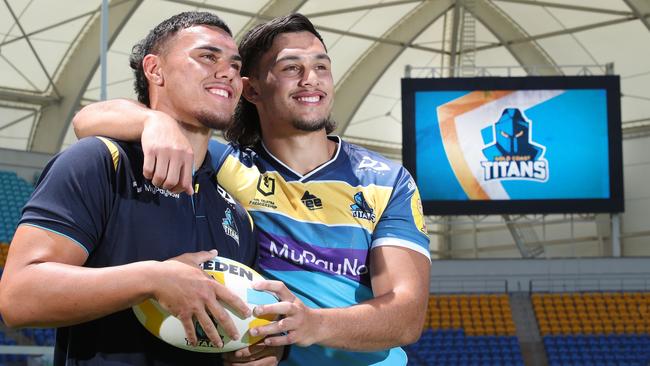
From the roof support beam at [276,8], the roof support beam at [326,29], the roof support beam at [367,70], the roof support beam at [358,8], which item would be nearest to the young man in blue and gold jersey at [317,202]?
the roof support beam at [326,29]

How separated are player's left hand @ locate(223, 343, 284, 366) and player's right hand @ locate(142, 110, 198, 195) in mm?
517

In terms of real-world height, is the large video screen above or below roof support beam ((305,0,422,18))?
below

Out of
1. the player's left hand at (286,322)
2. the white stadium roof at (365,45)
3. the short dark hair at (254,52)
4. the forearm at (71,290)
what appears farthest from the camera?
the white stadium roof at (365,45)

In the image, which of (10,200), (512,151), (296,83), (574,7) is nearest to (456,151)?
(512,151)

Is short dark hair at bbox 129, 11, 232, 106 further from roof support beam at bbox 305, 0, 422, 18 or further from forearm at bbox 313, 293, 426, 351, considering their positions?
roof support beam at bbox 305, 0, 422, 18

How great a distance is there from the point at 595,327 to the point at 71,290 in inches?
795

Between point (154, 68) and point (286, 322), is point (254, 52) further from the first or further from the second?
point (286, 322)

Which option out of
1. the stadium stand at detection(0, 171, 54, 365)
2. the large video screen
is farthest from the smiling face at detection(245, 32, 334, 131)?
the large video screen

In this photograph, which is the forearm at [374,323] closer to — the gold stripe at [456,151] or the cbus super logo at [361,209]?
the cbus super logo at [361,209]

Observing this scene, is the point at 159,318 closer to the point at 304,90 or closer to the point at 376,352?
the point at 376,352

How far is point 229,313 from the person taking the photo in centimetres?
255

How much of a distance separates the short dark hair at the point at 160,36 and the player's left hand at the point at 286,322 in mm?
940

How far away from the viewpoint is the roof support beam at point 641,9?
23969mm

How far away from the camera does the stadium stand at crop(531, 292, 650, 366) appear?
771 inches
